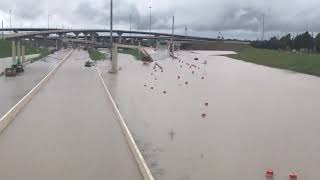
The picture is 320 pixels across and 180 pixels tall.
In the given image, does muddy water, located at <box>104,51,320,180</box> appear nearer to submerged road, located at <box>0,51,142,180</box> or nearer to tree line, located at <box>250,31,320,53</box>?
submerged road, located at <box>0,51,142,180</box>

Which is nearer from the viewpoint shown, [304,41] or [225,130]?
[225,130]

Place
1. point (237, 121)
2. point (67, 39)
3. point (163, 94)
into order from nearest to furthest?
point (237, 121) < point (163, 94) < point (67, 39)

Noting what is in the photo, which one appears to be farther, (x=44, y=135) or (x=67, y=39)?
(x=67, y=39)

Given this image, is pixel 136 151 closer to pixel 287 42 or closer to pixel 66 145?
pixel 66 145

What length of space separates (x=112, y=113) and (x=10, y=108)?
4397mm

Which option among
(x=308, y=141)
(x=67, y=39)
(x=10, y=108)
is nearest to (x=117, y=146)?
(x=308, y=141)

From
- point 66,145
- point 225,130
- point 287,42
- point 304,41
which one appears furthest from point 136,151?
point 287,42

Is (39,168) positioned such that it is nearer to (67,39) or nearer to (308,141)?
(308,141)

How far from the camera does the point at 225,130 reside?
19.5 metres

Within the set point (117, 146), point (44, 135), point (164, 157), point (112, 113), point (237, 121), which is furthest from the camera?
point (112, 113)

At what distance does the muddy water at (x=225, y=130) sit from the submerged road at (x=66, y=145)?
782 mm

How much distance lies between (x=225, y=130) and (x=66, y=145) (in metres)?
5.38

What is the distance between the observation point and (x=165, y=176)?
43.4ft

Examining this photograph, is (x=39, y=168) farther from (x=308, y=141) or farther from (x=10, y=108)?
(x=10, y=108)
